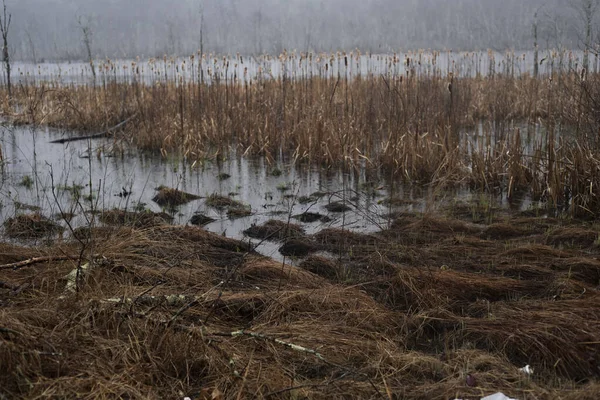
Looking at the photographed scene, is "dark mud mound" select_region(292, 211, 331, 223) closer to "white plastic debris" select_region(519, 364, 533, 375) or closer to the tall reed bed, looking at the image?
the tall reed bed

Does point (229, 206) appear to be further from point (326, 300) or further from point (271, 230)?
point (326, 300)

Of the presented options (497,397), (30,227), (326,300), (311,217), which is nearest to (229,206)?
(311,217)

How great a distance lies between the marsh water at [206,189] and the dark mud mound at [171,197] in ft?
0.34

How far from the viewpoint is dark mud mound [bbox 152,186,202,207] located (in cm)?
658

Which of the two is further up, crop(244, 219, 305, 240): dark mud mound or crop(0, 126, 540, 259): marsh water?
crop(0, 126, 540, 259): marsh water

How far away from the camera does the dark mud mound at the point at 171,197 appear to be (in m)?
6.58

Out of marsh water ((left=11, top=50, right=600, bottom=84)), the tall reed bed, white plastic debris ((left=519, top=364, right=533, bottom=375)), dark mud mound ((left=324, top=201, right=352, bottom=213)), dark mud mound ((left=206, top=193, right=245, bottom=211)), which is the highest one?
marsh water ((left=11, top=50, right=600, bottom=84))

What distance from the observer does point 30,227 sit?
5.27 m

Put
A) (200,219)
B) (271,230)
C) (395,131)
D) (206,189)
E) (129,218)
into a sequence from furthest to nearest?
1. (395,131)
2. (206,189)
3. (200,219)
4. (129,218)
5. (271,230)

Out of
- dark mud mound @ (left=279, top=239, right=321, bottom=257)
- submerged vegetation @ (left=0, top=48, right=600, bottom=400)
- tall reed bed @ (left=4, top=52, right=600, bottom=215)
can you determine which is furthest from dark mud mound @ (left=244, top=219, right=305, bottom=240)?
tall reed bed @ (left=4, top=52, right=600, bottom=215)

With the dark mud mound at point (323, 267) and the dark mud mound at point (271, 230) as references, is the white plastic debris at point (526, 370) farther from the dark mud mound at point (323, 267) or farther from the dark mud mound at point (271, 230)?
the dark mud mound at point (271, 230)

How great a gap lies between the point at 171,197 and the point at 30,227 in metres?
1.71

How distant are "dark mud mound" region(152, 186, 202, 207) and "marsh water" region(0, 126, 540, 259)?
10cm

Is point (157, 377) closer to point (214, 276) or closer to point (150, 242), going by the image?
point (214, 276)
